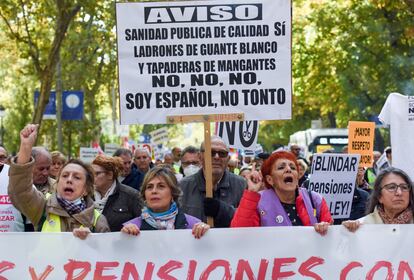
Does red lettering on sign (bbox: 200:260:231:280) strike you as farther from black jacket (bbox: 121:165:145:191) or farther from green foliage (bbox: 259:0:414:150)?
green foliage (bbox: 259:0:414:150)

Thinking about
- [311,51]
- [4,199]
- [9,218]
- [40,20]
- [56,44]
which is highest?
[40,20]

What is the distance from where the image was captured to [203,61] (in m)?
6.90

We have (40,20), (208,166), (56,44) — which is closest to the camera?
(208,166)

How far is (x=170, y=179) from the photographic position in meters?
6.29

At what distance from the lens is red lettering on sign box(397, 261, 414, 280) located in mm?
6082

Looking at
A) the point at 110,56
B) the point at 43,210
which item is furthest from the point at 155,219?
the point at 110,56

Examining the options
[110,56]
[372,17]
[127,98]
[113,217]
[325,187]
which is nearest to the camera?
[127,98]

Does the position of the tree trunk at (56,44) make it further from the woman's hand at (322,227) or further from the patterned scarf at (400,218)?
the woman's hand at (322,227)

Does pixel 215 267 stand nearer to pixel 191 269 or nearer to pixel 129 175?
pixel 191 269

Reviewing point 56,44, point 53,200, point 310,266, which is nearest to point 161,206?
point 53,200

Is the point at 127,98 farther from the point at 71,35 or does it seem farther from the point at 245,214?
the point at 71,35

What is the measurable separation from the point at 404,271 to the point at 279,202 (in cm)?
81

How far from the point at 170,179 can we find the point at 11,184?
909 mm

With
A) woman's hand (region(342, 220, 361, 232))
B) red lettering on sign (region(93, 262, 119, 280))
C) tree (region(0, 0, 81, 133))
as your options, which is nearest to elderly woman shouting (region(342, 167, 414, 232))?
woman's hand (region(342, 220, 361, 232))
